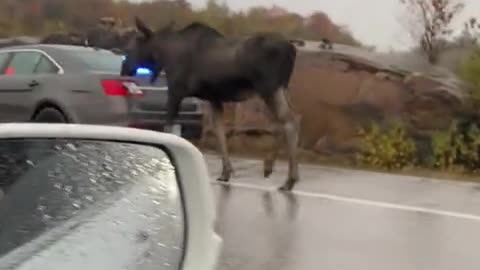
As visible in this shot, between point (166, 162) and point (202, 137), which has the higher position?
point (166, 162)

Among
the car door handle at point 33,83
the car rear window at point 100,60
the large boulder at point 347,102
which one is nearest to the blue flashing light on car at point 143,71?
the car rear window at point 100,60

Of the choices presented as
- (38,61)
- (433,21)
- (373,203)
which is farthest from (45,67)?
(433,21)

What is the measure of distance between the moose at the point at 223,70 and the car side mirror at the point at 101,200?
31.2 feet

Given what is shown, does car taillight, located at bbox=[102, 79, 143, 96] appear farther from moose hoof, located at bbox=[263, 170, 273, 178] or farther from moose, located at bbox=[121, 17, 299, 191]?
moose hoof, located at bbox=[263, 170, 273, 178]

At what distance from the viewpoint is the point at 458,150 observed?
1539cm

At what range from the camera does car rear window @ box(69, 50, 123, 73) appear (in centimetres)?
1466

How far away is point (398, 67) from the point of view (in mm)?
17844

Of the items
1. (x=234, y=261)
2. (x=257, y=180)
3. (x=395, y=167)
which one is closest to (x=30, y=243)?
(x=234, y=261)

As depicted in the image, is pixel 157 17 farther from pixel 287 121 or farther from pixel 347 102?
pixel 287 121

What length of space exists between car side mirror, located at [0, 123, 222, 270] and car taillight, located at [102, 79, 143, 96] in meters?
10.8

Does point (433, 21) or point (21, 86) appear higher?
point (433, 21)

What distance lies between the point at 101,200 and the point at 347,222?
764 cm

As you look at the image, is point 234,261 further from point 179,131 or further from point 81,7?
point 81,7

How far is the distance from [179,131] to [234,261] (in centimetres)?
638
